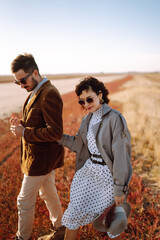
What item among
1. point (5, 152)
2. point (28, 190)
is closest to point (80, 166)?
point (28, 190)

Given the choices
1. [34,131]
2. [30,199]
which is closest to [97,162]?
[34,131]

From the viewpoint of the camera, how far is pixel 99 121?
2.21 meters

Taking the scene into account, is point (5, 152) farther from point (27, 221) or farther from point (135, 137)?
point (135, 137)

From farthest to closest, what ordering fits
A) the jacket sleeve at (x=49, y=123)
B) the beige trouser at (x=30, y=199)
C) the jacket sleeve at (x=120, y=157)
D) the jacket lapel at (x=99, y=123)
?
the beige trouser at (x=30, y=199) < the jacket sleeve at (x=49, y=123) < the jacket lapel at (x=99, y=123) < the jacket sleeve at (x=120, y=157)

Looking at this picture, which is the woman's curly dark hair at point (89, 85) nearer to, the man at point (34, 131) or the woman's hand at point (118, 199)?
the man at point (34, 131)

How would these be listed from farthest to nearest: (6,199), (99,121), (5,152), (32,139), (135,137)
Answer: (135,137)
(5,152)
(6,199)
(32,139)
(99,121)

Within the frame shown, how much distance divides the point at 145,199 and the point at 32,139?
2672mm

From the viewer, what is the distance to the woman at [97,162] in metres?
1.98

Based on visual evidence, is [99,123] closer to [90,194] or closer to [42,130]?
[42,130]

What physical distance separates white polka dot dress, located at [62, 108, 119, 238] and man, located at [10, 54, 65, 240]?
48 centimetres

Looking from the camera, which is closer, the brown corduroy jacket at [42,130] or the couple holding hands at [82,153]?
the couple holding hands at [82,153]

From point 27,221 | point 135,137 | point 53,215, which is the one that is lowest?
point 135,137

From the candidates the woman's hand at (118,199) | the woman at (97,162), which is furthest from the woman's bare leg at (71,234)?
the woman's hand at (118,199)

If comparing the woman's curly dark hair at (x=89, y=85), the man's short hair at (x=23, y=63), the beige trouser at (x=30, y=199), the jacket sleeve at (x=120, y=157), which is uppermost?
the man's short hair at (x=23, y=63)
